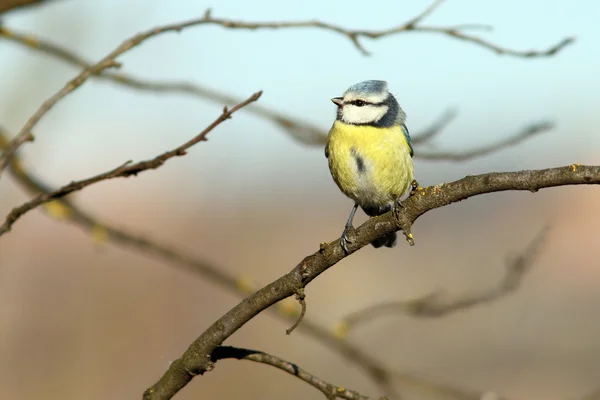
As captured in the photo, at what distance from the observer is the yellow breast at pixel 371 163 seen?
3162 mm

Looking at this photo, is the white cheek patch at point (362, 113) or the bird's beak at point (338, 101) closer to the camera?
the white cheek patch at point (362, 113)

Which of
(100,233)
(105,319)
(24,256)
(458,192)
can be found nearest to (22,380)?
(105,319)

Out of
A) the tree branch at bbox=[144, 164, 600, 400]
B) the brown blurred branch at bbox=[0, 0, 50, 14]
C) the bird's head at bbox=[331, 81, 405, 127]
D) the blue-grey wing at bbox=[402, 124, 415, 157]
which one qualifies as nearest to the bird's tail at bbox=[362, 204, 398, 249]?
the blue-grey wing at bbox=[402, 124, 415, 157]

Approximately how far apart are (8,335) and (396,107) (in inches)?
206

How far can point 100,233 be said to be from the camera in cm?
327

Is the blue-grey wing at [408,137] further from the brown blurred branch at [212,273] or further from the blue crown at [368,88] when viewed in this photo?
the brown blurred branch at [212,273]

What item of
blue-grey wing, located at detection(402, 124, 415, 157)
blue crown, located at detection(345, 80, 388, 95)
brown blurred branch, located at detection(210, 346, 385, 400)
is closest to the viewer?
brown blurred branch, located at detection(210, 346, 385, 400)

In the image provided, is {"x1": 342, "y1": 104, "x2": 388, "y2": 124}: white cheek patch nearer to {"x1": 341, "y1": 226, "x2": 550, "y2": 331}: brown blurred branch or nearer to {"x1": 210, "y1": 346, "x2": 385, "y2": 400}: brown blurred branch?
{"x1": 341, "y1": 226, "x2": 550, "y2": 331}: brown blurred branch

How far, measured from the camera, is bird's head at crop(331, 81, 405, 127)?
11.1 feet

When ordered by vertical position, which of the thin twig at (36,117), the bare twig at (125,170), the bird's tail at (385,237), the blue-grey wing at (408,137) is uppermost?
the blue-grey wing at (408,137)

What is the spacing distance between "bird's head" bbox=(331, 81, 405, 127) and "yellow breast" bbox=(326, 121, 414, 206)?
0.25 ft

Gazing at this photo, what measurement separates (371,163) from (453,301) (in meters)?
0.69

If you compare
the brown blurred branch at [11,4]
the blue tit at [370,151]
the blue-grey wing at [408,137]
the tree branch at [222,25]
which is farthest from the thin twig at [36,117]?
the blue-grey wing at [408,137]

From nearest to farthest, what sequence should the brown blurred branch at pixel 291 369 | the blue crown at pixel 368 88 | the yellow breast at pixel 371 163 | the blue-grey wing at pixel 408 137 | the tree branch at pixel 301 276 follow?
the tree branch at pixel 301 276 < the brown blurred branch at pixel 291 369 < the yellow breast at pixel 371 163 < the blue-grey wing at pixel 408 137 < the blue crown at pixel 368 88
